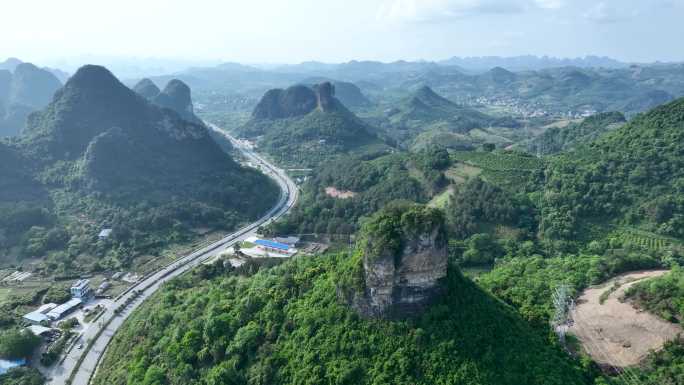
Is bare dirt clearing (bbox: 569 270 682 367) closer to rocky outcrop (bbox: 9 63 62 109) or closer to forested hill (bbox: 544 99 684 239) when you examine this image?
forested hill (bbox: 544 99 684 239)

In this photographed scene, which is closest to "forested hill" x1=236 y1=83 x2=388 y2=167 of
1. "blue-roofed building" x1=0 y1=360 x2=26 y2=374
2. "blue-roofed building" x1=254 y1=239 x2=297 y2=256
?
"blue-roofed building" x1=254 y1=239 x2=297 y2=256

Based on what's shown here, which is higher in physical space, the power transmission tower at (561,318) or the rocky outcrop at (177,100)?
the rocky outcrop at (177,100)

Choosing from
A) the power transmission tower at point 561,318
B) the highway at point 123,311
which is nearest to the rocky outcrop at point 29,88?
the highway at point 123,311

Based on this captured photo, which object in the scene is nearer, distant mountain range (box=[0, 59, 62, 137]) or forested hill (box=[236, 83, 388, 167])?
forested hill (box=[236, 83, 388, 167])

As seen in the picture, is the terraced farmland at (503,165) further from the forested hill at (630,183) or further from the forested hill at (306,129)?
the forested hill at (306,129)

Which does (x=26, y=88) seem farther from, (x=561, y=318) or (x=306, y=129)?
(x=561, y=318)

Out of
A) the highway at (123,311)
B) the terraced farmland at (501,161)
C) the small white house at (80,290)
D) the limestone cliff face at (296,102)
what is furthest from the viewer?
the limestone cliff face at (296,102)

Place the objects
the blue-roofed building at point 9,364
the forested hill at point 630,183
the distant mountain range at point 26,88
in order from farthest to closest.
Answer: the distant mountain range at point 26,88 < the forested hill at point 630,183 < the blue-roofed building at point 9,364
